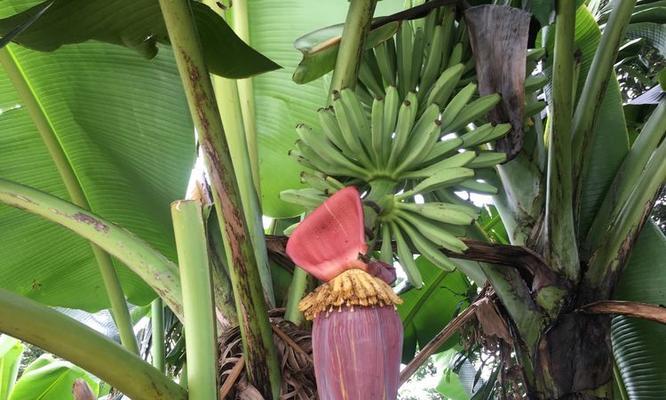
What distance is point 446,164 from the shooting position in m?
0.56

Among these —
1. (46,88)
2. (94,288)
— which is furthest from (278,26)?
(94,288)

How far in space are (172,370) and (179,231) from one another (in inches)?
47.7

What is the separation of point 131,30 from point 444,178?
1.38 feet

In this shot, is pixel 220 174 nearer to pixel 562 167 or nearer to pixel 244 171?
pixel 244 171

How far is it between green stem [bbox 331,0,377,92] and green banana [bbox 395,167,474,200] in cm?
13

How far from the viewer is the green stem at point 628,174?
774 millimetres

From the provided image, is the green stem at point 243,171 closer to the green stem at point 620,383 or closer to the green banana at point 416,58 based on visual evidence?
the green banana at point 416,58

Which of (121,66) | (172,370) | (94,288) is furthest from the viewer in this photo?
(172,370)

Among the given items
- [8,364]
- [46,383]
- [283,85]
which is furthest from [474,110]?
[8,364]

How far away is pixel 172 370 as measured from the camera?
1.65m

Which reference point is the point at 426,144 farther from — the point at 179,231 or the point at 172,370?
the point at 172,370

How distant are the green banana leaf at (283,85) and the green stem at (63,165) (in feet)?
0.98

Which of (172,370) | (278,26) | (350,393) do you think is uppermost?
(278,26)

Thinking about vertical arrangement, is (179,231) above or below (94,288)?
below
